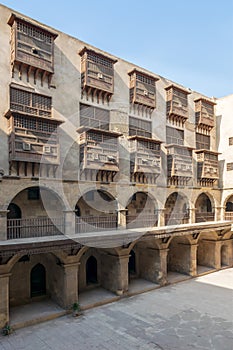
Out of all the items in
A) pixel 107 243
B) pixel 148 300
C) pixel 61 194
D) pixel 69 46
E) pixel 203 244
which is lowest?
pixel 148 300

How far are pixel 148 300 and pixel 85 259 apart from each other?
194 inches

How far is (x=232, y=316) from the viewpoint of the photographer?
1505 cm

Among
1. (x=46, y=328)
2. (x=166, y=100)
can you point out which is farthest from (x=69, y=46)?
(x=46, y=328)

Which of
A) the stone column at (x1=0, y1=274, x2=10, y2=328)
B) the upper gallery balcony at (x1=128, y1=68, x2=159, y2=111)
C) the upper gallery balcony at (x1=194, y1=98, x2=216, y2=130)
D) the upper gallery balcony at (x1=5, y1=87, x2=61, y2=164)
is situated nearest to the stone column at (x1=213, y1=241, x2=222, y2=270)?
the upper gallery balcony at (x1=194, y1=98, x2=216, y2=130)

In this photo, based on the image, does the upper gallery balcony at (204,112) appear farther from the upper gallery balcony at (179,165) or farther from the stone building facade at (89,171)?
the upper gallery balcony at (179,165)

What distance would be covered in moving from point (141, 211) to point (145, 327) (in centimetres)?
1005

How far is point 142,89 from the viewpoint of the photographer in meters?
21.1

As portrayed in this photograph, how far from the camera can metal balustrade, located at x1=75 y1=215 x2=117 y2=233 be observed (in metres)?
17.6

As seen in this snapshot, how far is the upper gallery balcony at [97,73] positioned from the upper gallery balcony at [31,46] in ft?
7.62

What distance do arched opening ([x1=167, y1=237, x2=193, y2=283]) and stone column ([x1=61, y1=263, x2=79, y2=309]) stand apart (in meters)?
8.69

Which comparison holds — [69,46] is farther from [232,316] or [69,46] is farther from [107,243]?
[232,316]

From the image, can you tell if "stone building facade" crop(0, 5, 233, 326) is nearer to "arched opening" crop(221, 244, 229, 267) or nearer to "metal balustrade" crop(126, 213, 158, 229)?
"metal balustrade" crop(126, 213, 158, 229)

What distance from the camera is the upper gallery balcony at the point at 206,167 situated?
81.4ft

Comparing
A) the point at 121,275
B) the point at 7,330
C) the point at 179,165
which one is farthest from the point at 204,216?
the point at 7,330
